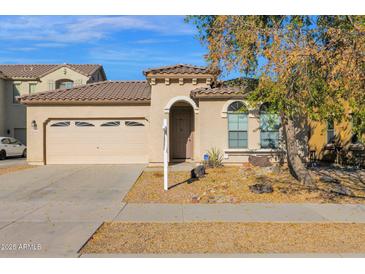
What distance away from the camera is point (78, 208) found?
27.2 feet

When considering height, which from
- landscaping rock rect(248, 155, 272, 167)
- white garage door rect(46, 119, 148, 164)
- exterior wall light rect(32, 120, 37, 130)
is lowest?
landscaping rock rect(248, 155, 272, 167)

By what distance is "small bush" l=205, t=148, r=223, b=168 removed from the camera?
14.8 metres

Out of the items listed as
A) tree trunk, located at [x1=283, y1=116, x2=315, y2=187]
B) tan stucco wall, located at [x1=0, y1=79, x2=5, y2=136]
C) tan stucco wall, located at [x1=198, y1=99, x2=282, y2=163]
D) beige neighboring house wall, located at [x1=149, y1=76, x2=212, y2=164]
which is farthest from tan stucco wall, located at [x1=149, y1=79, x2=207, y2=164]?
tan stucco wall, located at [x1=0, y1=79, x2=5, y2=136]

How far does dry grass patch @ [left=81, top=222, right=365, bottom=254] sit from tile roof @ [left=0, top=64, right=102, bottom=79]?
22.9 meters

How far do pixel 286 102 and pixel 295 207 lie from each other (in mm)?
2538

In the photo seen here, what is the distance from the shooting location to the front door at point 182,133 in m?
17.5

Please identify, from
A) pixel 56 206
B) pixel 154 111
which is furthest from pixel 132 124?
pixel 56 206

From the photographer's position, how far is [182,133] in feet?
57.7

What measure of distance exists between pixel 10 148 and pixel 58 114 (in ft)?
23.6

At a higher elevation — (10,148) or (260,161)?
(10,148)

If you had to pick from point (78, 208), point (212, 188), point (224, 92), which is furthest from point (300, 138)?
point (78, 208)

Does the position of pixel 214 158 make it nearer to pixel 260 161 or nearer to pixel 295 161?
pixel 260 161

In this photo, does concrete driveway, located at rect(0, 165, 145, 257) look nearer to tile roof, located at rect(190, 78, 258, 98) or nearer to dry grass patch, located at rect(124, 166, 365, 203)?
dry grass patch, located at rect(124, 166, 365, 203)

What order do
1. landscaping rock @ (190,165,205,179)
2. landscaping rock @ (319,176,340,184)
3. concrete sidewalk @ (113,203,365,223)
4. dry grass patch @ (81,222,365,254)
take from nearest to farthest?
dry grass patch @ (81,222,365,254), concrete sidewalk @ (113,203,365,223), landscaping rock @ (319,176,340,184), landscaping rock @ (190,165,205,179)
